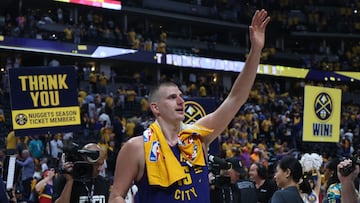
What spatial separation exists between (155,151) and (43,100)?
20.5ft

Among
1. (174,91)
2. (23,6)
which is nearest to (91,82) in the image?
(23,6)

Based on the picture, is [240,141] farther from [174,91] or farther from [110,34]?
[174,91]

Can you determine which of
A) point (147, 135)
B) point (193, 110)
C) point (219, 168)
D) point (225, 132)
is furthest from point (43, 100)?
point (225, 132)

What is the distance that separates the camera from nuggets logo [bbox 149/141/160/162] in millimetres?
3672

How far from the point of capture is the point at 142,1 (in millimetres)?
37250

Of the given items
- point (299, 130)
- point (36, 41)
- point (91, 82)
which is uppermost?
point (36, 41)

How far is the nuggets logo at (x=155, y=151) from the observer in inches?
145

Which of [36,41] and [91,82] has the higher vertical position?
[36,41]

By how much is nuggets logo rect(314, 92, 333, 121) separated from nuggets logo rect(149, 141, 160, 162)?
7.97m

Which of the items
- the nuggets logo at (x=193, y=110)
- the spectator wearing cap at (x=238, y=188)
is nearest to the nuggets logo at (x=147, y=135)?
the spectator wearing cap at (x=238, y=188)

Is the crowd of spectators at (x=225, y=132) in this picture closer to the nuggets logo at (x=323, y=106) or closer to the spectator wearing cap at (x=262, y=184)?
the nuggets logo at (x=323, y=106)

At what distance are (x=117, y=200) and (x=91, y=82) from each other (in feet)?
79.9

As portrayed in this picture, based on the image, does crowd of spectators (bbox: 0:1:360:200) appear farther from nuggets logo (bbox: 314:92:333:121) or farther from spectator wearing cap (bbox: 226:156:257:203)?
spectator wearing cap (bbox: 226:156:257:203)

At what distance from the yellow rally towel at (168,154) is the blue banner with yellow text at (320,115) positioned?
24.8ft
